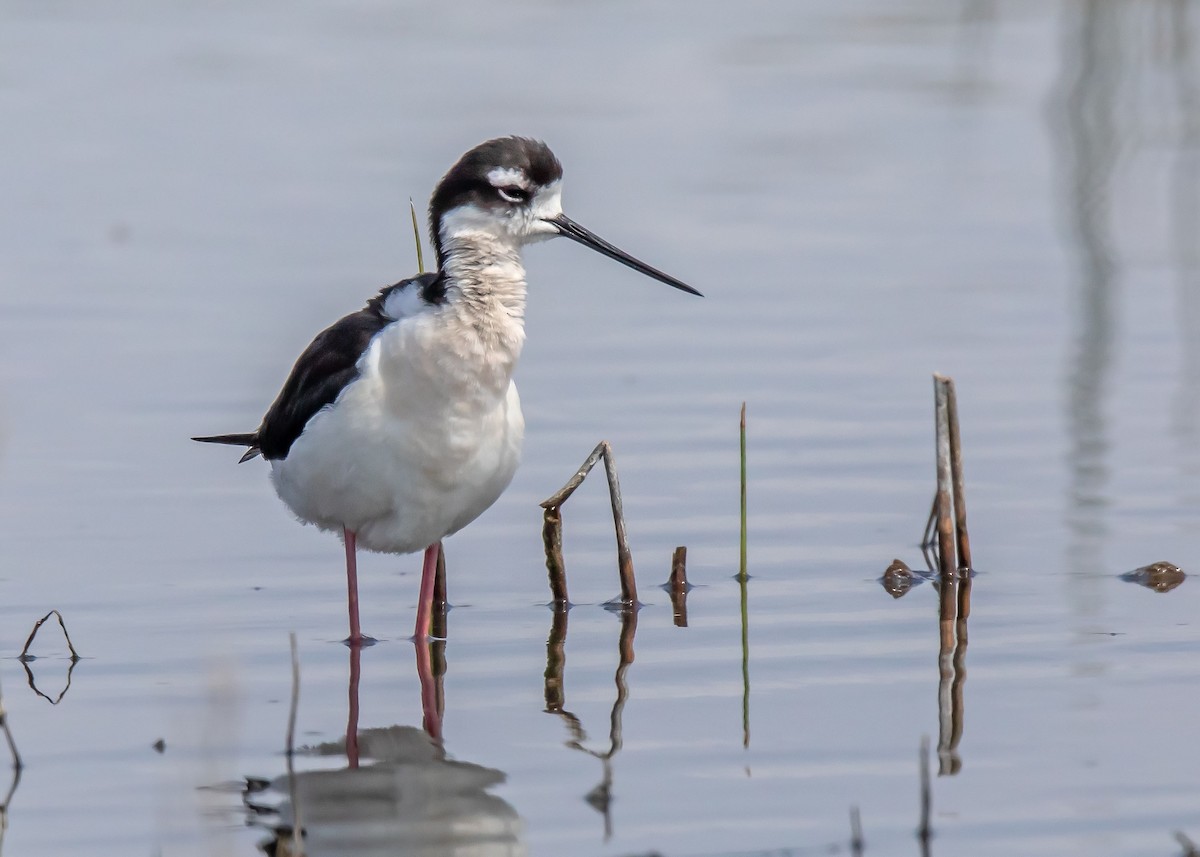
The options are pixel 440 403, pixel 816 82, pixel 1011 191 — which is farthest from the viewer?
pixel 816 82

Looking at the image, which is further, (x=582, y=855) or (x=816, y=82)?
(x=816, y=82)

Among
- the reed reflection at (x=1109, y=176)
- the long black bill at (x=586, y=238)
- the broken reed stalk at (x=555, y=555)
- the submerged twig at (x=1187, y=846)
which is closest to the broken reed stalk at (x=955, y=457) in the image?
the reed reflection at (x=1109, y=176)

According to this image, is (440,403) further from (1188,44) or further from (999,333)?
(1188,44)

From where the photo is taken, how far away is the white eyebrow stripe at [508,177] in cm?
664

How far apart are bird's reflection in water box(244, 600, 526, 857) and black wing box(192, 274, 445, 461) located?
→ 111cm

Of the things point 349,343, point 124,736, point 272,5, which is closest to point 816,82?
point 272,5

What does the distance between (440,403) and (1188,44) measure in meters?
13.7

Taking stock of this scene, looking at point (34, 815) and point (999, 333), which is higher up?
point (999, 333)

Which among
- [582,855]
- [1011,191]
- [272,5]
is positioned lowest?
[582,855]

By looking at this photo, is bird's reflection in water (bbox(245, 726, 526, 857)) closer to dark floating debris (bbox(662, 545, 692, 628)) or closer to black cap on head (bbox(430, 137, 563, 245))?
dark floating debris (bbox(662, 545, 692, 628))

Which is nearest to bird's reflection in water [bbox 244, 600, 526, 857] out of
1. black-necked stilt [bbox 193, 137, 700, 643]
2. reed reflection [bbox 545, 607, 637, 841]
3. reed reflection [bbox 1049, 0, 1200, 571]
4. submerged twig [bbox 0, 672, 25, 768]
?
reed reflection [bbox 545, 607, 637, 841]

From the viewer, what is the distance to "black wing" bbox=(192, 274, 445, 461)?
6.63 meters

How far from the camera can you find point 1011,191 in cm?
1395

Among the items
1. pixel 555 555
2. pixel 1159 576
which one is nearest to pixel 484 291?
pixel 555 555
